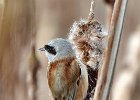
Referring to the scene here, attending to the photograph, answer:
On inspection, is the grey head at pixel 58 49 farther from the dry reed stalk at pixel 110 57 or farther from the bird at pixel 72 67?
the dry reed stalk at pixel 110 57

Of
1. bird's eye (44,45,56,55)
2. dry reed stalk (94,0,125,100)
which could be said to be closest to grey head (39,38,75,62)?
bird's eye (44,45,56,55)

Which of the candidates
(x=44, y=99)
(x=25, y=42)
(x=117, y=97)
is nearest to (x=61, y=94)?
(x=25, y=42)

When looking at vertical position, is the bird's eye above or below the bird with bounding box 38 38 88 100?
above

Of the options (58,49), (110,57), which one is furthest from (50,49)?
(110,57)

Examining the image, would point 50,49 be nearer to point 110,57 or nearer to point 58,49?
point 58,49

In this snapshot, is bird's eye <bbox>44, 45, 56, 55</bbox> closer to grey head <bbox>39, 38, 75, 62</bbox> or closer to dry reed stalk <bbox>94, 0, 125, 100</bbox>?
grey head <bbox>39, 38, 75, 62</bbox>
